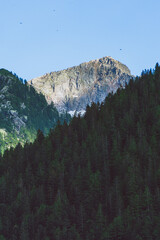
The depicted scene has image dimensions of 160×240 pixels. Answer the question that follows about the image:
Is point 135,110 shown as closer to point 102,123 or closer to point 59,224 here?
point 102,123

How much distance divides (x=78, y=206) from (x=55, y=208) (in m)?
9.46

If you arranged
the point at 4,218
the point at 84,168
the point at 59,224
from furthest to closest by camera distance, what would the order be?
1. the point at 84,168
2. the point at 4,218
3. the point at 59,224

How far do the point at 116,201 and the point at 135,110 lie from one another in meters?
79.6

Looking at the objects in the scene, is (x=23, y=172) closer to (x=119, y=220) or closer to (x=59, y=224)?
(x=59, y=224)

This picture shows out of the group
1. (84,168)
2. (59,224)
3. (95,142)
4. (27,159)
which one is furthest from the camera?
(27,159)

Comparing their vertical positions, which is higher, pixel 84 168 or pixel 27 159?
pixel 27 159

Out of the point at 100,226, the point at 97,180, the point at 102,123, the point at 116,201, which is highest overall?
the point at 102,123

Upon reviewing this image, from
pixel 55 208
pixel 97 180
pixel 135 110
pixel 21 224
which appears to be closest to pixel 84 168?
pixel 97 180

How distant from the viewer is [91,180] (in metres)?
130

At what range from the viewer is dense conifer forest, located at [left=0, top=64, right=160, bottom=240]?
353 feet

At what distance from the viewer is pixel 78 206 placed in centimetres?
12256

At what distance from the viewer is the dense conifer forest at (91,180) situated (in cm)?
10750

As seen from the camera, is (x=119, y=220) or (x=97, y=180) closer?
(x=119, y=220)

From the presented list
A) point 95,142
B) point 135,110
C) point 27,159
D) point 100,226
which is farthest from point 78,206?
point 135,110
